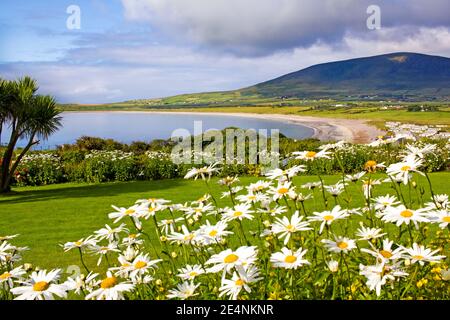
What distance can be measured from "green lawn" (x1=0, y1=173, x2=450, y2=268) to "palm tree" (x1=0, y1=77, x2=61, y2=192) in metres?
1.12

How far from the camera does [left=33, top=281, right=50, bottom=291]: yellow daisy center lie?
2.06 meters

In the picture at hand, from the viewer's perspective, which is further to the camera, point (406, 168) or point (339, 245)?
point (406, 168)

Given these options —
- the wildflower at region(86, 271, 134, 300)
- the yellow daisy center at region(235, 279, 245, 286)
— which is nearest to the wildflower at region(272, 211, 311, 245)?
the yellow daisy center at region(235, 279, 245, 286)

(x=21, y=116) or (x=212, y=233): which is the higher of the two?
(x=21, y=116)

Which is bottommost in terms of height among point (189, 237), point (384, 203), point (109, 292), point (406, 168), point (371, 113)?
point (109, 292)

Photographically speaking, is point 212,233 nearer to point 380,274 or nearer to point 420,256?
point 380,274

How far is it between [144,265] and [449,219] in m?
1.59

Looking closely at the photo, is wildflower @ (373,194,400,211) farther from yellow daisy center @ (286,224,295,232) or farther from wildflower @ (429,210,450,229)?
yellow daisy center @ (286,224,295,232)

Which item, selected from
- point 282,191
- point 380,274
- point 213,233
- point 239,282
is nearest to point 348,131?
point 282,191

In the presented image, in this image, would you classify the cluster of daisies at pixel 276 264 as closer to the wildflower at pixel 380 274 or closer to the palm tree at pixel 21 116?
the wildflower at pixel 380 274

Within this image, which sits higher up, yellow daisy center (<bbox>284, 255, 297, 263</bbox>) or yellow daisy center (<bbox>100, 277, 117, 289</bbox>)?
yellow daisy center (<bbox>284, 255, 297, 263</bbox>)

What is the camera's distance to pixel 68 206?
11.0 metres

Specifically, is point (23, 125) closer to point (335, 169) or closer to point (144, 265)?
point (335, 169)

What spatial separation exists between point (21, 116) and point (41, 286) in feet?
44.6
